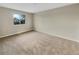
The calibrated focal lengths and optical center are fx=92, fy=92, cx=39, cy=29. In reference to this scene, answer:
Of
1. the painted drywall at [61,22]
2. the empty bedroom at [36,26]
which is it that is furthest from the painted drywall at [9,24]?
the painted drywall at [61,22]

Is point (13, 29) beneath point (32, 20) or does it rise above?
beneath

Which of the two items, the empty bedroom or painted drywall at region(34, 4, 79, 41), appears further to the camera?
painted drywall at region(34, 4, 79, 41)

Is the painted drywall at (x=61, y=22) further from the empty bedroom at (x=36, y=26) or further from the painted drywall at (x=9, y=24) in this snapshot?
the painted drywall at (x=9, y=24)

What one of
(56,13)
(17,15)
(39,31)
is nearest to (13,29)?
(17,15)

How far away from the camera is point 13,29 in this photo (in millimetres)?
3252

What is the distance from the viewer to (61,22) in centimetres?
376

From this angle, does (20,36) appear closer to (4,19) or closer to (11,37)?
(11,37)

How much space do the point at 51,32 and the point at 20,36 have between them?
143cm

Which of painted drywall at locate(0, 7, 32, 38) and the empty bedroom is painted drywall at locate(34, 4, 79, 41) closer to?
the empty bedroom

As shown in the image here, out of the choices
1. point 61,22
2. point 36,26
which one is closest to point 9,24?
point 36,26

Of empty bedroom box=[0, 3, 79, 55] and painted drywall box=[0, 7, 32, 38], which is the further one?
painted drywall box=[0, 7, 32, 38]

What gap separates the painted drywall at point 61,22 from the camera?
10.6 ft

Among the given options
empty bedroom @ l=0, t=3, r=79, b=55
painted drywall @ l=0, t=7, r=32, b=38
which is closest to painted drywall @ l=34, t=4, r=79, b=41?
empty bedroom @ l=0, t=3, r=79, b=55

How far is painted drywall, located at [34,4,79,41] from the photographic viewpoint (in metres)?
3.23
